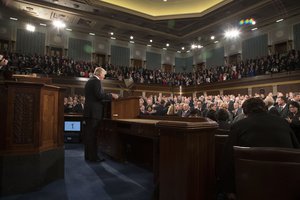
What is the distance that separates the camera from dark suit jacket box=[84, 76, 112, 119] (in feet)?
13.3

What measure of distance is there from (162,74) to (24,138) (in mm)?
14831

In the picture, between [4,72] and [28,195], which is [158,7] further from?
[28,195]

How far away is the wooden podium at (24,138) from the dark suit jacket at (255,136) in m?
2.37

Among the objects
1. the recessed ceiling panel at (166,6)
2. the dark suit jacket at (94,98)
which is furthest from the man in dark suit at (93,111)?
the recessed ceiling panel at (166,6)

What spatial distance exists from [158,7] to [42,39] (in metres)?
8.86

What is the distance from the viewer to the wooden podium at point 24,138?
257 cm

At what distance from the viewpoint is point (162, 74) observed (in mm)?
17031

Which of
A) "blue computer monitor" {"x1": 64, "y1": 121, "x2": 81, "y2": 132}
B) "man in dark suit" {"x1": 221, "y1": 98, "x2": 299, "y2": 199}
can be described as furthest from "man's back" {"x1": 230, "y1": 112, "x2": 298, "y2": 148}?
"blue computer monitor" {"x1": 64, "y1": 121, "x2": 81, "y2": 132}

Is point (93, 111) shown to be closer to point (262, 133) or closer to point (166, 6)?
point (262, 133)

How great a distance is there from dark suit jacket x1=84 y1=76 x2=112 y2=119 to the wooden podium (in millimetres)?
1156

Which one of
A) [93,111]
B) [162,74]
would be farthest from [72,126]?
[162,74]

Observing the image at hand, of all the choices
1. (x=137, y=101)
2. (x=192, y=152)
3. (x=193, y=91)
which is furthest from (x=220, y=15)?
(x=192, y=152)

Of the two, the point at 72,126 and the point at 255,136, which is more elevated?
the point at 255,136

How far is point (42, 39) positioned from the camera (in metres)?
15.2
